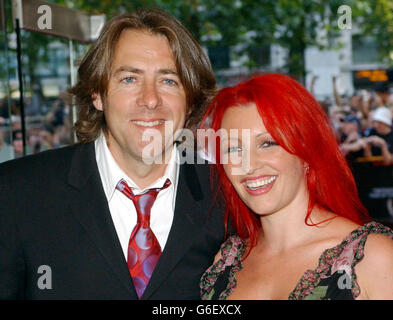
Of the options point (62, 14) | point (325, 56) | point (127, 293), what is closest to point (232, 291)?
point (127, 293)

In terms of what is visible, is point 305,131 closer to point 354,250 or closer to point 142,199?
point 354,250

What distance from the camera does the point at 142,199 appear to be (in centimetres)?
217

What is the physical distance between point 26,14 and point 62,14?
47cm

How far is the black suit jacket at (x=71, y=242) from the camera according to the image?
6.36ft

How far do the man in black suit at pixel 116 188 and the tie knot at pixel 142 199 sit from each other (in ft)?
0.06

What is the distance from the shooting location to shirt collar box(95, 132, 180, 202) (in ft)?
7.09

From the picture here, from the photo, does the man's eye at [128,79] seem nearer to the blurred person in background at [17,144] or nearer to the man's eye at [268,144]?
the man's eye at [268,144]

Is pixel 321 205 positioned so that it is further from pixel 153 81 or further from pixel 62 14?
pixel 62 14

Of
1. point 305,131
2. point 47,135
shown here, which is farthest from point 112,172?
point 47,135

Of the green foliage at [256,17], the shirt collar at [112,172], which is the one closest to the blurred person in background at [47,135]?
the green foliage at [256,17]

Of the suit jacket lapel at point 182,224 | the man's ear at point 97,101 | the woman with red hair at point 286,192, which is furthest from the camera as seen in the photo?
the man's ear at point 97,101

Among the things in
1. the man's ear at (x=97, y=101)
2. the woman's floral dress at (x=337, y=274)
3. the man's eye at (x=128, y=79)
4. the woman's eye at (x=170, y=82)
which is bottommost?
the woman's floral dress at (x=337, y=274)

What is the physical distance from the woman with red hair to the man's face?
0.72ft

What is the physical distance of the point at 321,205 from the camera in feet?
6.86
